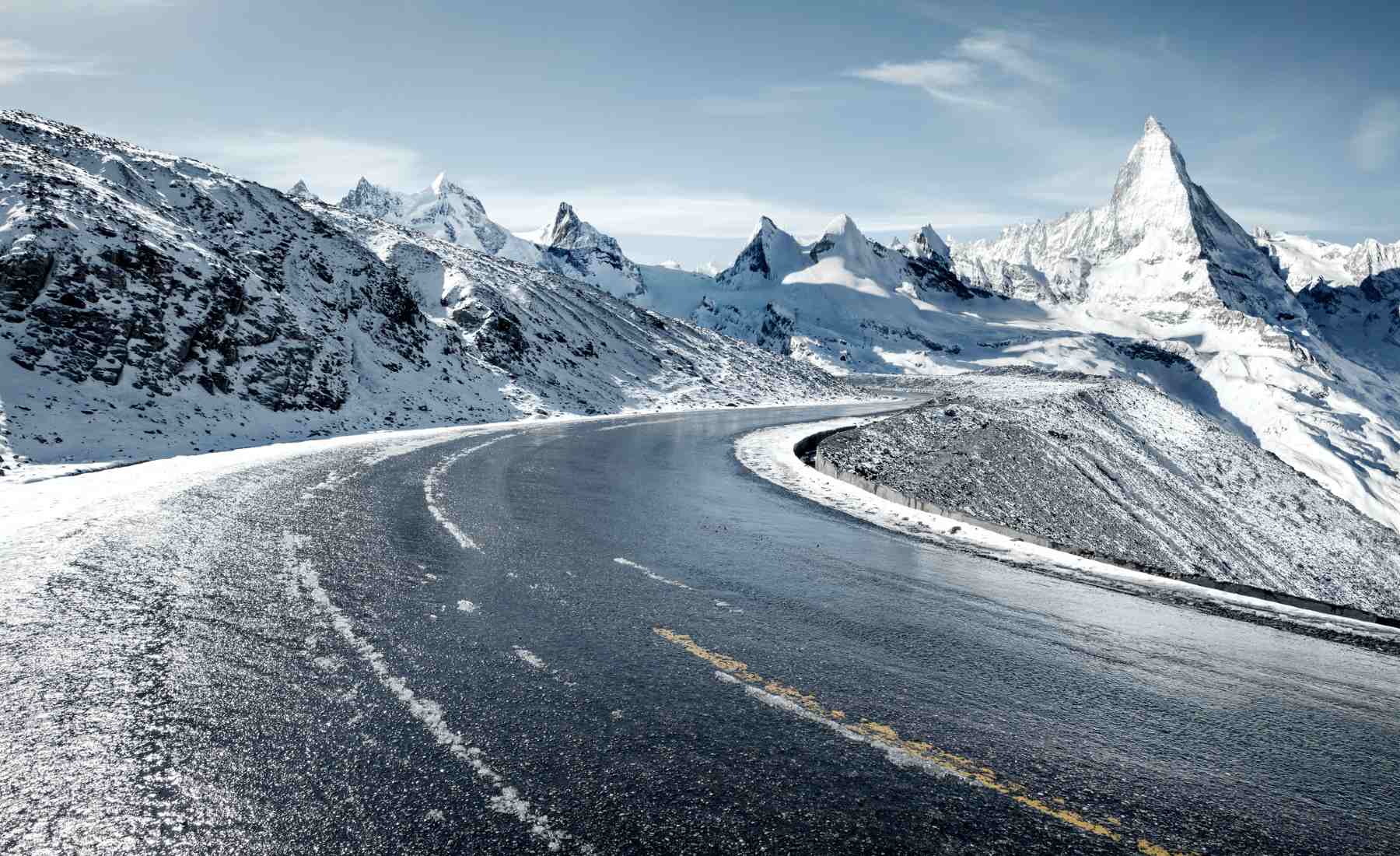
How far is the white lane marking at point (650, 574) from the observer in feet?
26.4

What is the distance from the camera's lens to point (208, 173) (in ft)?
130

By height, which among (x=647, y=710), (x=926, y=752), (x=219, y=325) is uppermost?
(x=219, y=325)

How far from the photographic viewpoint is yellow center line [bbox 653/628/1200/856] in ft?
11.9

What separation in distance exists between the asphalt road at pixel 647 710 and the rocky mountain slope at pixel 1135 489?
9.73m

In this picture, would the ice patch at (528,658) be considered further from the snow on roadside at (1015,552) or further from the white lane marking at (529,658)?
the snow on roadside at (1015,552)

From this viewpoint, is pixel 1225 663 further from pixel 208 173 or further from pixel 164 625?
pixel 208 173

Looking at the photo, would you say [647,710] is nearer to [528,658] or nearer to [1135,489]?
[528,658]

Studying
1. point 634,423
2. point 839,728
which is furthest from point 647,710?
point 634,423

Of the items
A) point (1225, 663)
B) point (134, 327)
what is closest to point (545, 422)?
point (134, 327)

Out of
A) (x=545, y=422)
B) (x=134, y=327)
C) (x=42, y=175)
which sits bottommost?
(x=545, y=422)

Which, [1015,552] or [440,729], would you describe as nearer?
[440,729]

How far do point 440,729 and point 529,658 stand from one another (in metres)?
1.26

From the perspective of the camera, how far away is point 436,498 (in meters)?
12.8

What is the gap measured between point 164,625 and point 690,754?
183 inches
